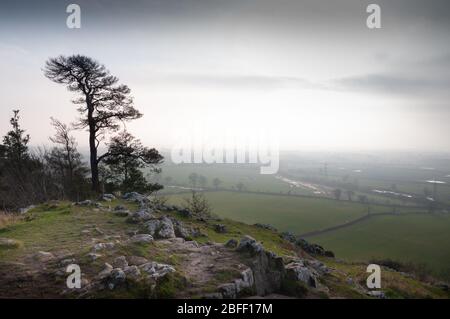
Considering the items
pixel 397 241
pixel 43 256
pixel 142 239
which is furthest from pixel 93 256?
pixel 397 241

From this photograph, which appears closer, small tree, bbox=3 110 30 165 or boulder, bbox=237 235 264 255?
boulder, bbox=237 235 264 255

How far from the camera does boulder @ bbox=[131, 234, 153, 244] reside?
11.8 metres

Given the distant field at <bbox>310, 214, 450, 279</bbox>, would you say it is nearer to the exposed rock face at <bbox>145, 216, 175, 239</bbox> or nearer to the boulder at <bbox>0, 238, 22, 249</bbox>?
the exposed rock face at <bbox>145, 216, 175, 239</bbox>

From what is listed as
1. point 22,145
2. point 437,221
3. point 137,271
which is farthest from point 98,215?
point 437,221

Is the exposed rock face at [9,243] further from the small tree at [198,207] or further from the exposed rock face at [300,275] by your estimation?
the small tree at [198,207]

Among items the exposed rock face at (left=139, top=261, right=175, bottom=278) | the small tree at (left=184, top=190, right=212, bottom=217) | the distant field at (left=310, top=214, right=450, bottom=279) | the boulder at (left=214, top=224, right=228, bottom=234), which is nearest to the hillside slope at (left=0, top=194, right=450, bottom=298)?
the exposed rock face at (left=139, top=261, right=175, bottom=278)

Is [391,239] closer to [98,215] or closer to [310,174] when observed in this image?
[98,215]

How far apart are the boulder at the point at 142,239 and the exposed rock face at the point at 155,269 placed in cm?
244

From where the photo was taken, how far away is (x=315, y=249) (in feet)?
79.7

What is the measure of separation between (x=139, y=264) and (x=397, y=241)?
6927cm

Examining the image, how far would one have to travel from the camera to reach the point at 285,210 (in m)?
91.9

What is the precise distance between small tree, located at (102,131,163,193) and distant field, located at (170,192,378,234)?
49495 mm
